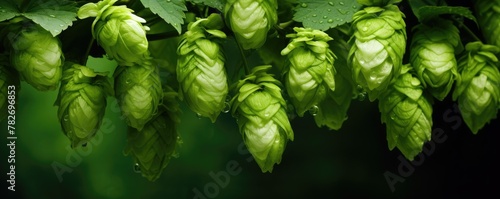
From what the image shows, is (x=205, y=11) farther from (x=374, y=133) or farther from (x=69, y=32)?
(x=374, y=133)

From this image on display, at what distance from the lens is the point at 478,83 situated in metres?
0.78

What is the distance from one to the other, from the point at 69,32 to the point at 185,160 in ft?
2.14

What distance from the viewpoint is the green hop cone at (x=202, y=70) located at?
687mm

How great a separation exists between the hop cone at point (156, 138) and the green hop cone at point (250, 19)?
119 mm

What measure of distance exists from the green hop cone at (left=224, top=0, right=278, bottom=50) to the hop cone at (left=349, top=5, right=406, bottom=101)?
0.09 metres

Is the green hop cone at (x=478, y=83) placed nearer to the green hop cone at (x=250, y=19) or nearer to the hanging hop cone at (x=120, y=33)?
the green hop cone at (x=250, y=19)

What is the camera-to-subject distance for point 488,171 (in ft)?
4.41

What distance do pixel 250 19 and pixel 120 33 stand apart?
118mm

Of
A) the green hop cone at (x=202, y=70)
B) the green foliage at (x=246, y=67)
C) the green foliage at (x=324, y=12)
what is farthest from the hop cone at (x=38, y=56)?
the green foliage at (x=324, y=12)

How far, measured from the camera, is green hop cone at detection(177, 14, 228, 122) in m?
0.69

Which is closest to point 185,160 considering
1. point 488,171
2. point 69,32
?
point 488,171

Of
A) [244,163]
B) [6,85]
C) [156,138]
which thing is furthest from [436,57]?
[244,163]

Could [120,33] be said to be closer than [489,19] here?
Yes

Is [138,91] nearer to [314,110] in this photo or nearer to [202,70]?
[202,70]
